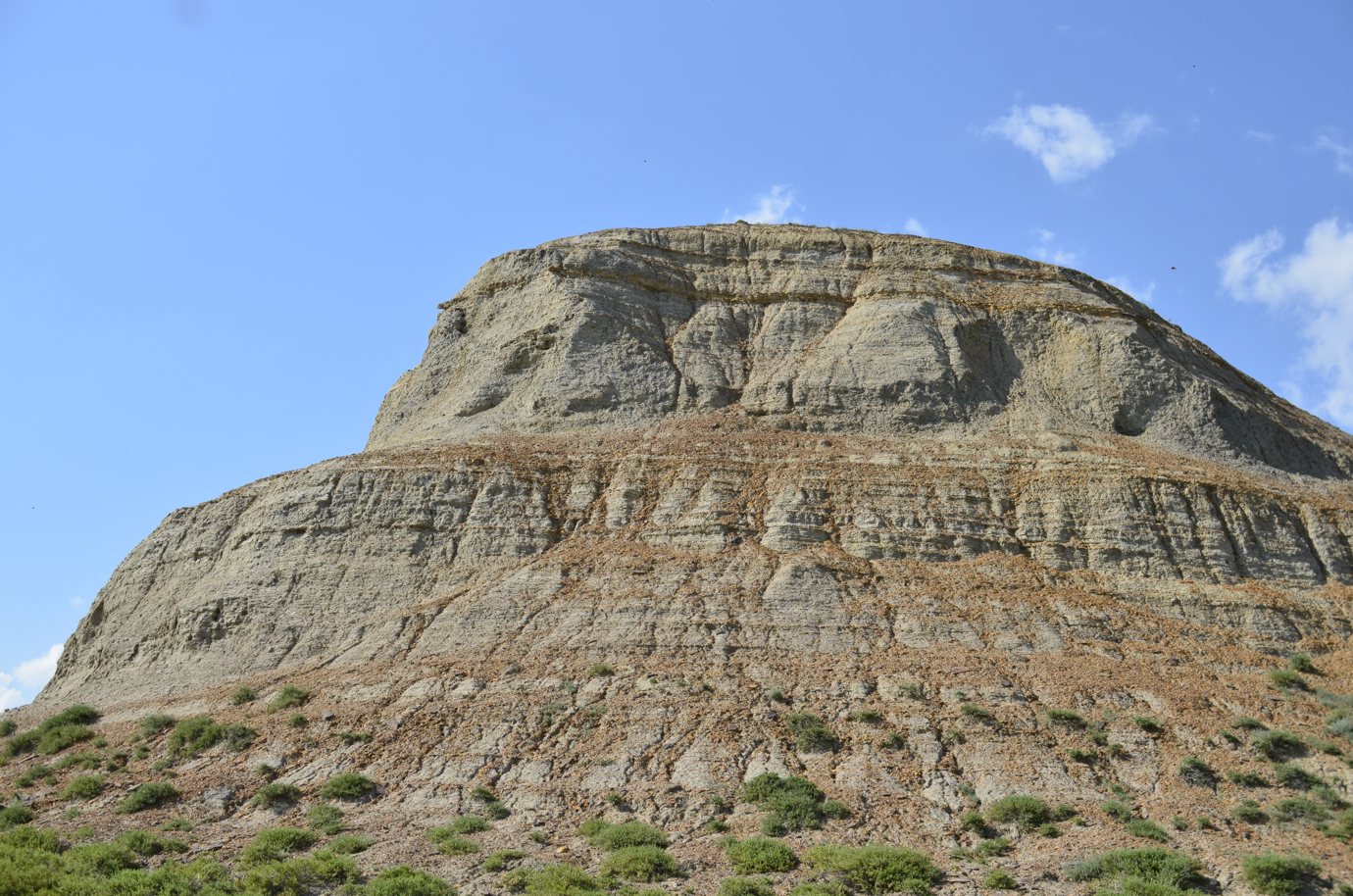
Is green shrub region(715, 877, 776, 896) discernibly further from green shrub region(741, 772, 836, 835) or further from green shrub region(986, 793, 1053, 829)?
green shrub region(986, 793, 1053, 829)

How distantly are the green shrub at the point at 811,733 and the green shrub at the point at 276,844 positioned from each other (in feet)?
33.2

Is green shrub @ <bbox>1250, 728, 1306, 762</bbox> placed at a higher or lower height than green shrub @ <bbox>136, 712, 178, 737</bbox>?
lower

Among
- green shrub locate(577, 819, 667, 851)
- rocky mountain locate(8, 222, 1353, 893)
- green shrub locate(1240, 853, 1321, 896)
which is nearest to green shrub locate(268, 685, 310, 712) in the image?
rocky mountain locate(8, 222, 1353, 893)

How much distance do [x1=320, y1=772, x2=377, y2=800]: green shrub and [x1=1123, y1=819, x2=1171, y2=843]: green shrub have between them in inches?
604

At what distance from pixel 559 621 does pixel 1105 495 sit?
54.0ft

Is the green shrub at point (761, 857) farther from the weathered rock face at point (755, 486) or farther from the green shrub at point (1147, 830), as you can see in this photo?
the weathered rock face at point (755, 486)

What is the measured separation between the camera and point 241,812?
81.3ft

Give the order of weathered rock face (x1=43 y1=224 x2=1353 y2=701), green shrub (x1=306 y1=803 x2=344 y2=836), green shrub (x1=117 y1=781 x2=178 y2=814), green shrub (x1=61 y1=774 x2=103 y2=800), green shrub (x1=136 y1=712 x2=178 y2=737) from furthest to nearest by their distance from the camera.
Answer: weathered rock face (x1=43 y1=224 x2=1353 y2=701) < green shrub (x1=136 y1=712 x2=178 y2=737) < green shrub (x1=61 y1=774 x2=103 y2=800) < green shrub (x1=117 y1=781 x2=178 y2=814) < green shrub (x1=306 y1=803 x2=344 y2=836)

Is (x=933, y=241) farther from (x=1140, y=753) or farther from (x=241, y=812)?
(x=241, y=812)

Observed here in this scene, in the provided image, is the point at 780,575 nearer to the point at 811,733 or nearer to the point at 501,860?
the point at 811,733

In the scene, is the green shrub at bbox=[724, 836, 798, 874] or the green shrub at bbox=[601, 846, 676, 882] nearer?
the green shrub at bbox=[601, 846, 676, 882]

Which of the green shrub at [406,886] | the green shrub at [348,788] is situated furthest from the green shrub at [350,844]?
the green shrub at [348,788]

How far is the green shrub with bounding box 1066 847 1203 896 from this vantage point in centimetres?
1997

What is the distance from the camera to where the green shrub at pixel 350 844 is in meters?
21.9
